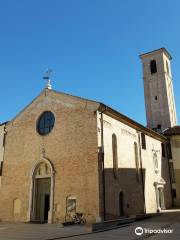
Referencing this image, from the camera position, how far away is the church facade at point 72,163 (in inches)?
695

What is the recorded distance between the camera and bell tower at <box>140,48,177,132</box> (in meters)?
36.3

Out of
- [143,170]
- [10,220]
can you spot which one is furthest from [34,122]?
[143,170]

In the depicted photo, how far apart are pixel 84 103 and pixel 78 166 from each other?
14.8 ft

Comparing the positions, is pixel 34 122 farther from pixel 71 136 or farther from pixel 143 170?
pixel 143 170

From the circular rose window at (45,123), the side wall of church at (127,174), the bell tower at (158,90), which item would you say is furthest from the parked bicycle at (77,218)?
the bell tower at (158,90)

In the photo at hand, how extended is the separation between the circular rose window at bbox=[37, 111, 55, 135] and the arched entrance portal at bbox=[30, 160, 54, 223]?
8.04 feet

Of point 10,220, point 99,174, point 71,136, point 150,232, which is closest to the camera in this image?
point 150,232

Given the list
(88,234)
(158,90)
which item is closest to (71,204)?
(88,234)

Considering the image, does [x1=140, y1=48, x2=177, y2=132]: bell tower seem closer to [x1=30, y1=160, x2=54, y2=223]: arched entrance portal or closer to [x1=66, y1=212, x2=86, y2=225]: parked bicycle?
[x1=30, y1=160, x2=54, y2=223]: arched entrance portal

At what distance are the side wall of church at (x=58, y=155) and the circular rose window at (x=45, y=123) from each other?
14.0 inches

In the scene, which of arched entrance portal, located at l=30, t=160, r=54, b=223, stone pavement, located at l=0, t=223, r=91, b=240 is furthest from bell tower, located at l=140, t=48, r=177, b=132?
stone pavement, located at l=0, t=223, r=91, b=240

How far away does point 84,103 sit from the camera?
63.9ft

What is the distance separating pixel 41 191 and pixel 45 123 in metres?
5.23

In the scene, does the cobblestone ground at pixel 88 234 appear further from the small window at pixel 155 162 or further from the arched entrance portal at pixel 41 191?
the small window at pixel 155 162
